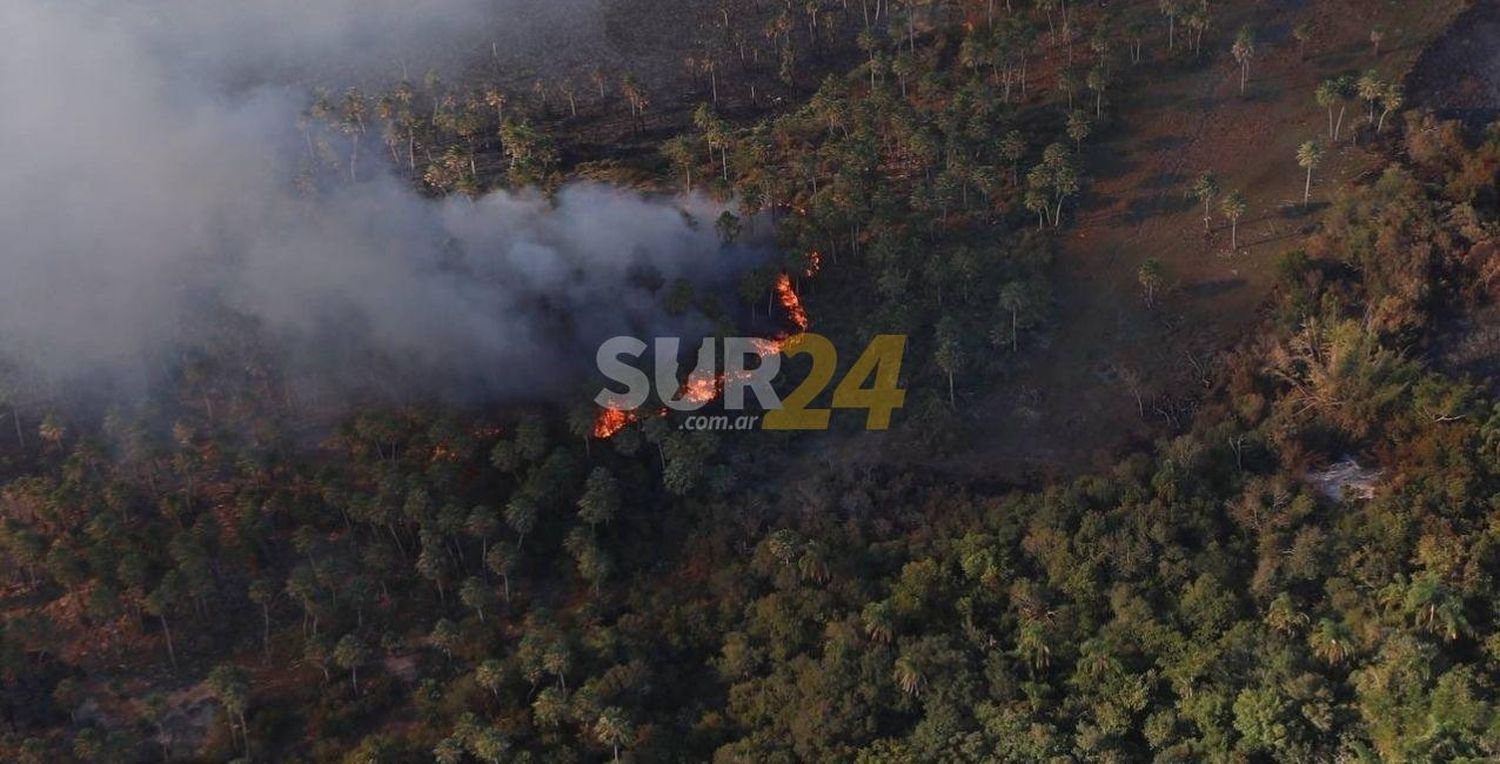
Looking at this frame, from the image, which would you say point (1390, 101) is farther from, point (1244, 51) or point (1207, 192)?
point (1207, 192)

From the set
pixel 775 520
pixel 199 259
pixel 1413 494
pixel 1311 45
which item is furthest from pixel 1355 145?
pixel 199 259

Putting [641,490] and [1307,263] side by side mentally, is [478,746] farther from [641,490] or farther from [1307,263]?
[1307,263]

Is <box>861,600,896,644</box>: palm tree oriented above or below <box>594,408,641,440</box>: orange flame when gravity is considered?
below

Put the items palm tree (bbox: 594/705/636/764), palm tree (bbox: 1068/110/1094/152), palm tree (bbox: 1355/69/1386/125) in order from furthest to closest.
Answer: palm tree (bbox: 1068/110/1094/152), palm tree (bbox: 1355/69/1386/125), palm tree (bbox: 594/705/636/764)

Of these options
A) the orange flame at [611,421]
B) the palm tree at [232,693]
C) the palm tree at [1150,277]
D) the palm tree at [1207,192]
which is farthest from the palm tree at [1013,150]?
the palm tree at [232,693]

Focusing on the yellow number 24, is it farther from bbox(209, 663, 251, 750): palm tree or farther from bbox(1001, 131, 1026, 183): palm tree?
bbox(209, 663, 251, 750): palm tree

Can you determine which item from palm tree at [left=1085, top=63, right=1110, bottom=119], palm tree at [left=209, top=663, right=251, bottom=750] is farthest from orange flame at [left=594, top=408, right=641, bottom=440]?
palm tree at [left=1085, top=63, right=1110, bottom=119]

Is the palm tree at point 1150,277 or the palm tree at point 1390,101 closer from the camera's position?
the palm tree at point 1150,277

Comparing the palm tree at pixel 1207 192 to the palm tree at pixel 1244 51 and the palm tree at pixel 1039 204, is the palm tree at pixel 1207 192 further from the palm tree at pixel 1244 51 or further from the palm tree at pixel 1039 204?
the palm tree at pixel 1244 51
